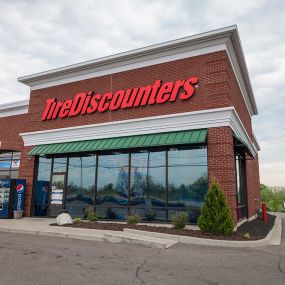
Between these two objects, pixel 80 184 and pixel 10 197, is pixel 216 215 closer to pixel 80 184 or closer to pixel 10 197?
pixel 80 184

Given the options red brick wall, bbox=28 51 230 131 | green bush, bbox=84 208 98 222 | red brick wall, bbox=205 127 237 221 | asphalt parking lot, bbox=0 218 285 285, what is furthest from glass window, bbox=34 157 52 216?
red brick wall, bbox=205 127 237 221

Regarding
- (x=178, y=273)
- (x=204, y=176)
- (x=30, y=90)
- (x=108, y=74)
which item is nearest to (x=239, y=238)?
(x=204, y=176)

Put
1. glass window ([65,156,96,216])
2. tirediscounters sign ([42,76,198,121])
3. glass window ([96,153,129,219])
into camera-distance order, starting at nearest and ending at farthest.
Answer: tirediscounters sign ([42,76,198,121])
glass window ([96,153,129,219])
glass window ([65,156,96,216])

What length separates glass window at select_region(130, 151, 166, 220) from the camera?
1480 centimetres

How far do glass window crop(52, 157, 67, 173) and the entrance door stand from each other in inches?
11.6

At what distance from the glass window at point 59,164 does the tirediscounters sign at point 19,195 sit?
78.3 inches

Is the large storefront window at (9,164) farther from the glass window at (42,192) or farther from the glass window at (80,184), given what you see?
the glass window at (80,184)

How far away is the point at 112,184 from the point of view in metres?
16.1

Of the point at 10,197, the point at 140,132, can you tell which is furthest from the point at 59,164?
the point at 140,132

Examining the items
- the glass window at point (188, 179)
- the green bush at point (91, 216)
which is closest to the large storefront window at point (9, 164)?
the green bush at point (91, 216)

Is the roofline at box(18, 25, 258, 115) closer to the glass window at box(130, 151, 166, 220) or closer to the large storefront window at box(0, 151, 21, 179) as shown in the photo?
the glass window at box(130, 151, 166, 220)

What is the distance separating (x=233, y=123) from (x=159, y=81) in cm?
420

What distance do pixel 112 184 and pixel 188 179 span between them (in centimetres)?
410

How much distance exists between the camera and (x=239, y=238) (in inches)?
430
